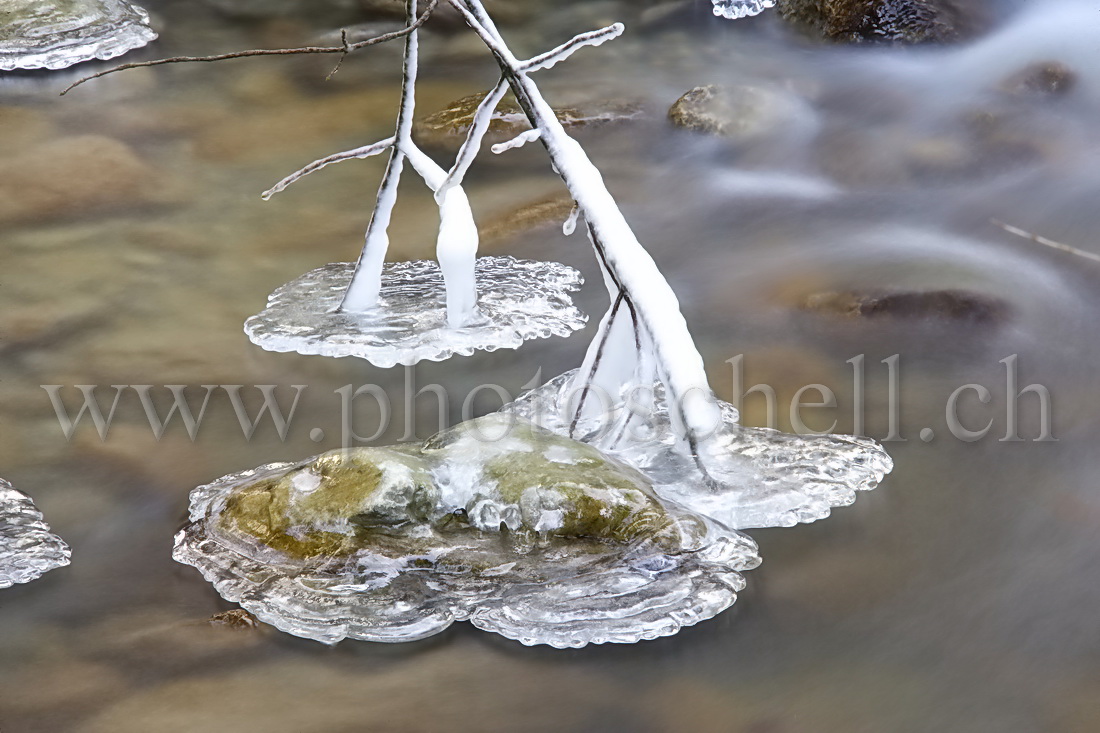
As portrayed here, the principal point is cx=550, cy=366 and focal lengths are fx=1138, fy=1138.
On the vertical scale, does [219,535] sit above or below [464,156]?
below

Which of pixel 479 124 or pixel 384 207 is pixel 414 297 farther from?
pixel 479 124

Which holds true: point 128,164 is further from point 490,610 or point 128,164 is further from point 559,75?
point 490,610

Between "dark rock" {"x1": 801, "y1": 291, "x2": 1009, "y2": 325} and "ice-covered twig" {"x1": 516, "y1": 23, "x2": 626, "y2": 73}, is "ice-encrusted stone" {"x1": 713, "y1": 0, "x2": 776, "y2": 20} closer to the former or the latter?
"dark rock" {"x1": 801, "y1": 291, "x2": 1009, "y2": 325}

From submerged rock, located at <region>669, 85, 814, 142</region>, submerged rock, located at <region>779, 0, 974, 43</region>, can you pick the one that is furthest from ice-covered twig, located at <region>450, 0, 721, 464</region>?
submerged rock, located at <region>779, 0, 974, 43</region>

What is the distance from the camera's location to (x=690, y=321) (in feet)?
14.2

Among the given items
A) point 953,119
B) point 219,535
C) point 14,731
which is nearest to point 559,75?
point 953,119

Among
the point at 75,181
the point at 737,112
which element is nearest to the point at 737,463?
the point at 737,112

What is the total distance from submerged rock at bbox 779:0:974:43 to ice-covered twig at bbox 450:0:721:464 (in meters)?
3.67

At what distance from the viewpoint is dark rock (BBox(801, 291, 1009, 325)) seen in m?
4.16

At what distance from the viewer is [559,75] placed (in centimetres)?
652

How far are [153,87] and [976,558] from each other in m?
5.29

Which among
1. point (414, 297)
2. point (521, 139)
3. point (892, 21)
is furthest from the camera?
point (892, 21)

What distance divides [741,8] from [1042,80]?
79.7 inches

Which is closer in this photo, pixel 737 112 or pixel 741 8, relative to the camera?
pixel 737 112
